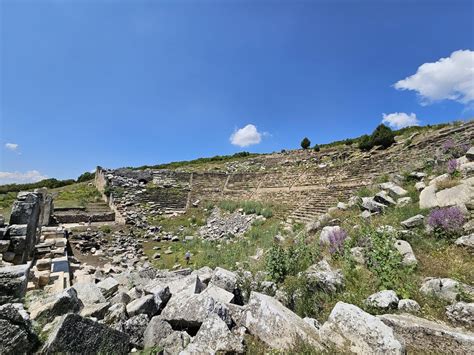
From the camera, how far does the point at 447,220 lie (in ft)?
14.9

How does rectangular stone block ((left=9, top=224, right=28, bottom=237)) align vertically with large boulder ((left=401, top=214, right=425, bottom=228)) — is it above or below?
below

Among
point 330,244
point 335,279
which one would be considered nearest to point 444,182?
point 330,244

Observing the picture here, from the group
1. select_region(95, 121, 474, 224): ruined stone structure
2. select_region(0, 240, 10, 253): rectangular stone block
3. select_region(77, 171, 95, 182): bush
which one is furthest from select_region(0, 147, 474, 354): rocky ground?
select_region(77, 171, 95, 182): bush

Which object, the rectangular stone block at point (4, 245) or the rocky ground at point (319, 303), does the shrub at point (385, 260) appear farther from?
the rectangular stone block at point (4, 245)

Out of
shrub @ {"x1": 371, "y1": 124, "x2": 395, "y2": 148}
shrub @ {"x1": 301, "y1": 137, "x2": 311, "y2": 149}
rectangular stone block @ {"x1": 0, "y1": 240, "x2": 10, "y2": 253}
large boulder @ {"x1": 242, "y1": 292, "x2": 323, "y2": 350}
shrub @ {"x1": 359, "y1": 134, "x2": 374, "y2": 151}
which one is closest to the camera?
large boulder @ {"x1": 242, "y1": 292, "x2": 323, "y2": 350}

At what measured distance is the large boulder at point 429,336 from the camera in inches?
92.7

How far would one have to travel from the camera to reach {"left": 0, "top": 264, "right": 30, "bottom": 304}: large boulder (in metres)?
3.22

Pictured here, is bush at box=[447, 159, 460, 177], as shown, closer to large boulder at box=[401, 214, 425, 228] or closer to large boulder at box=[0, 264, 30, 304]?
large boulder at box=[401, 214, 425, 228]

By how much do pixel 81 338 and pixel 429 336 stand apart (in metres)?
3.57

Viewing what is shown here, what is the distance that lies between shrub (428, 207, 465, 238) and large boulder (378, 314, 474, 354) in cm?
240

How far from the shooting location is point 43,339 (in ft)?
8.78

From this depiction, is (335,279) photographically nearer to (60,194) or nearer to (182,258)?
(182,258)

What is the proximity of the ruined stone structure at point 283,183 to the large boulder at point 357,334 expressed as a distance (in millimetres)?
8833

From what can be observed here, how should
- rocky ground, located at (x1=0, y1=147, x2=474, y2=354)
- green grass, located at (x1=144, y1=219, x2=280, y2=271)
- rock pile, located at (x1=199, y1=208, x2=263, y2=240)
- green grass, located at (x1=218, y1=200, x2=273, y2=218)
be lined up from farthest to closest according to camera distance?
green grass, located at (x1=218, y1=200, x2=273, y2=218) → rock pile, located at (x1=199, y1=208, x2=263, y2=240) → green grass, located at (x1=144, y1=219, x2=280, y2=271) → rocky ground, located at (x1=0, y1=147, x2=474, y2=354)
